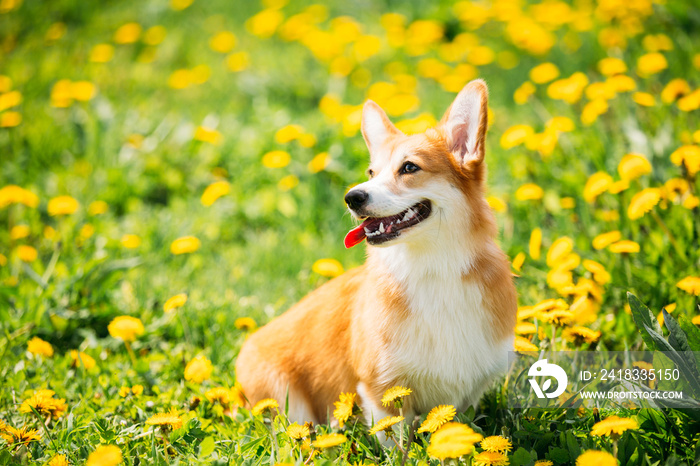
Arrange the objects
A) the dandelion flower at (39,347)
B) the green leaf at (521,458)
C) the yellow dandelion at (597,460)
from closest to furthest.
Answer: the yellow dandelion at (597,460), the green leaf at (521,458), the dandelion flower at (39,347)

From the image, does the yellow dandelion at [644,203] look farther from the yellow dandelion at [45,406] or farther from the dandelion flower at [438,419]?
the yellow dandelion at [45,406]

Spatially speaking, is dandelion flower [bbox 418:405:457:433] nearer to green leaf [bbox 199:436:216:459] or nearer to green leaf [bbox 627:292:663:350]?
green leaf [bbox 199:436:216:459]

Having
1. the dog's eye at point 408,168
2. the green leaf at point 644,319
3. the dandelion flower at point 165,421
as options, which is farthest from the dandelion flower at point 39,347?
the green leaf at point 644,319

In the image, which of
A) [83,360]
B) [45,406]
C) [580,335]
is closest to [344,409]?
[580,335]

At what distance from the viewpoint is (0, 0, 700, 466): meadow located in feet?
6.95

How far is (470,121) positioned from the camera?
2.15 metres

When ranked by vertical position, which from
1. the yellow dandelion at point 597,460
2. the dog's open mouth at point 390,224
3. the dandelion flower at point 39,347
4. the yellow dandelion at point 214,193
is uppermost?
the dog's open mouth at point 390,224

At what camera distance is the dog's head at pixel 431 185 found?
2.07 metres

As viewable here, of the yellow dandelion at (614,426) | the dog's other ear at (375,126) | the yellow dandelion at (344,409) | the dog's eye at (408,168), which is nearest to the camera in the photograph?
the yellow dandelion at (614,426)

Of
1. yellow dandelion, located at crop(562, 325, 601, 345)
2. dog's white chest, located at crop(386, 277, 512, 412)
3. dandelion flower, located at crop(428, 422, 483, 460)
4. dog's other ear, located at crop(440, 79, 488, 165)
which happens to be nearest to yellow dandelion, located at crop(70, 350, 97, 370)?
dog's white chest, located at crop(386, 277, 512, 412)

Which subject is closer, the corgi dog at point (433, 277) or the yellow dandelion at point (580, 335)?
the corgi dog at point (433, 277)

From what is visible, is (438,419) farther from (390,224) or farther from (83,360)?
(83,360)

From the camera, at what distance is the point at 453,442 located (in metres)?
1.53

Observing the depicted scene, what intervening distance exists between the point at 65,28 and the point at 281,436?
702 centimetres
